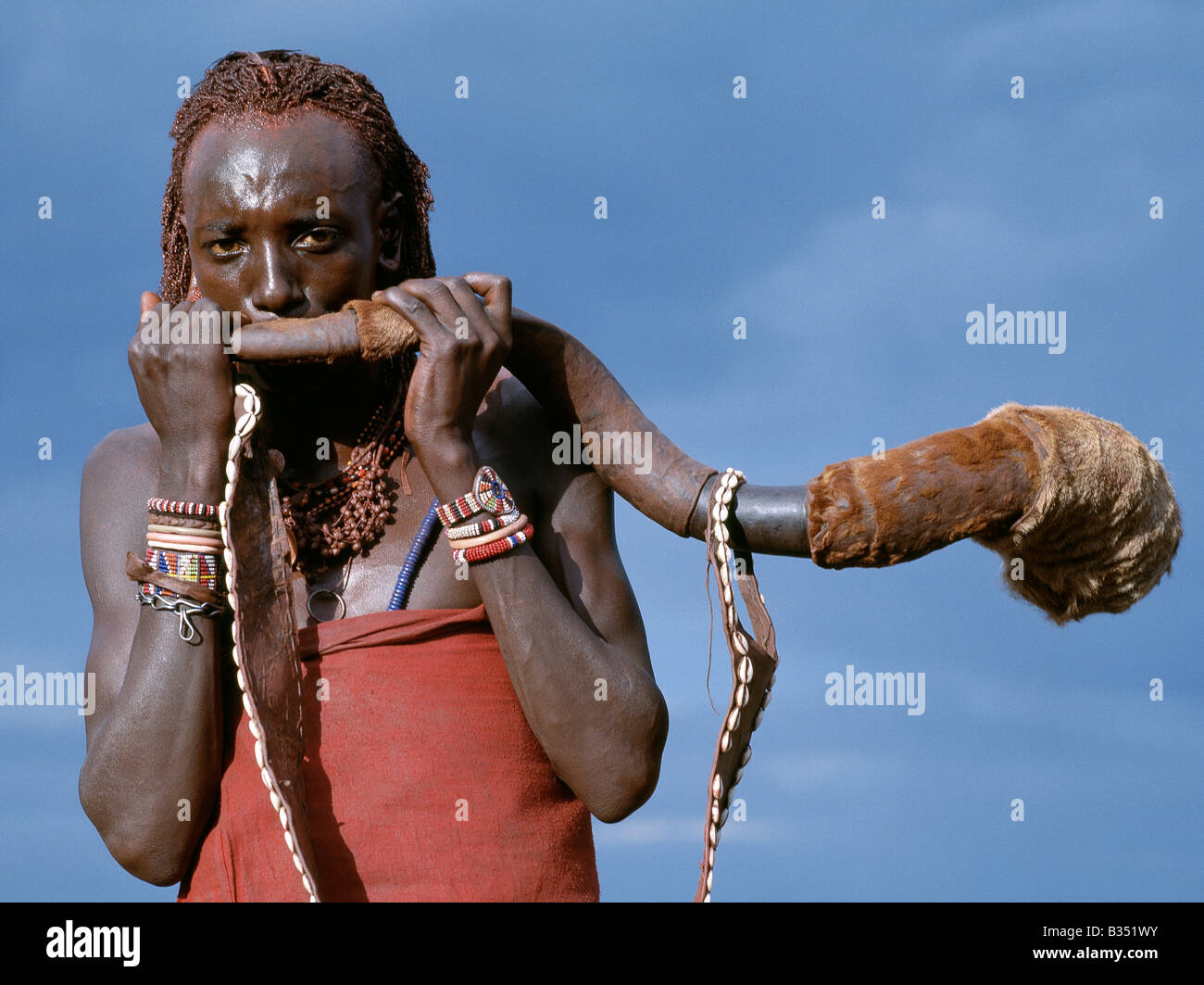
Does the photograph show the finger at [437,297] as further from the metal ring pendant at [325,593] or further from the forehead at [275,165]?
the metal ring pendant at [325,593]

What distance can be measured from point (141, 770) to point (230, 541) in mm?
631

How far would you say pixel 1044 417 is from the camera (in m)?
4.59

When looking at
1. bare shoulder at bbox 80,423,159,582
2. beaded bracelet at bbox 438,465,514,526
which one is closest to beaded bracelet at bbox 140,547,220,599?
bare shoulder at bbox 80,423,159,582

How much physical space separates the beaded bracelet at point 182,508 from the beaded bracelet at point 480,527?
60 cm

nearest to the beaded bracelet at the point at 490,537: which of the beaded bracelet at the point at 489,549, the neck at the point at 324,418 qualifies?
the beaded bracelet at the point at 489,549

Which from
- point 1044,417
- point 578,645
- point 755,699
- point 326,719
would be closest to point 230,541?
point 326,719

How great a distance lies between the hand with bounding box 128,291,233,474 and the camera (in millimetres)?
4695

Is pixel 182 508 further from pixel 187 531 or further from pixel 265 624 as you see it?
pixel 265 624

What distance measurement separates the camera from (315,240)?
495 centimetres

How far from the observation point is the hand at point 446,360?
4.71 m

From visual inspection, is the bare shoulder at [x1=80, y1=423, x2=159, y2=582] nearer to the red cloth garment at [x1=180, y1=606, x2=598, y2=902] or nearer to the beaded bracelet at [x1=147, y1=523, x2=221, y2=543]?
the beaded bracelet at [x1=147, y1=523, x2=221, y2=543]

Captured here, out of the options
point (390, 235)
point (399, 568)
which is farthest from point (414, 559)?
point (390, 235)

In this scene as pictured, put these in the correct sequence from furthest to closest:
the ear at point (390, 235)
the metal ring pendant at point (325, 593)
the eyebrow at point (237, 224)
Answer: the ear at point (390, 235), the metal ring pendant at point (325, 593), the eyebrow at point (237, 224)
